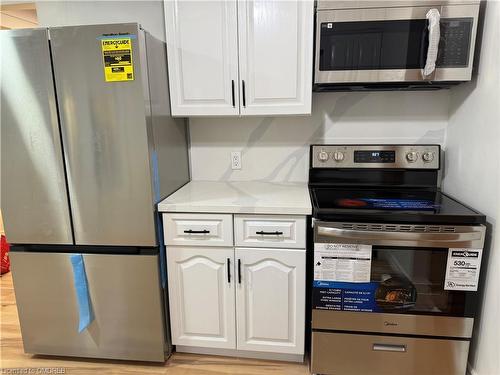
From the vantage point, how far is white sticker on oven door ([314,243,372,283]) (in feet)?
4.65

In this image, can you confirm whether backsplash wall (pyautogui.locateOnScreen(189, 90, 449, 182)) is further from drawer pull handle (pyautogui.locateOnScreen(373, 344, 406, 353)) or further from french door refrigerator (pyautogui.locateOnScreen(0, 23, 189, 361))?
drawer pull handle (pyautogui.locateOnScreen(373, 344, 406, 353))

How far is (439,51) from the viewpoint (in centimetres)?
152

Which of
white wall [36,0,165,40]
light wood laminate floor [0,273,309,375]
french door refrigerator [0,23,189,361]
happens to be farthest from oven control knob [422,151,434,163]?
white wall [36,0,165,40]

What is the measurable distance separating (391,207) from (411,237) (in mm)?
167

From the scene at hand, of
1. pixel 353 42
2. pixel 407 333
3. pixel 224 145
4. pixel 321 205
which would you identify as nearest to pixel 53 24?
pixel 224 145

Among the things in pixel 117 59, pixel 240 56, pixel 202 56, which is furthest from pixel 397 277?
pixel 117 59

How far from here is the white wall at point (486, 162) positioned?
1.32m

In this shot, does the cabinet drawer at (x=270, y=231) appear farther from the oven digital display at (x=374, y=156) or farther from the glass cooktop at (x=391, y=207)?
the oven digital display at (x=374, y=156)

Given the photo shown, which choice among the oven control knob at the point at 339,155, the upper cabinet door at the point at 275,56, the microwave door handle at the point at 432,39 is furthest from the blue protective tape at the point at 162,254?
the microwave door handle at the point at 432,39

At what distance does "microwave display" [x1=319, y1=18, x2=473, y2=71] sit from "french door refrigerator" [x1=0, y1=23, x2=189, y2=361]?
0.89m

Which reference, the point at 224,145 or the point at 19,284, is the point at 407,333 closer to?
the point at 224,145

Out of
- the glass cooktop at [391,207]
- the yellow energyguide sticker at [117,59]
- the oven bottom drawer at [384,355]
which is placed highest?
the yellow energyguide sticker at [117,59]

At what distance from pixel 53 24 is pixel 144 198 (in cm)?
145

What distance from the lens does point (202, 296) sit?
1669mm
